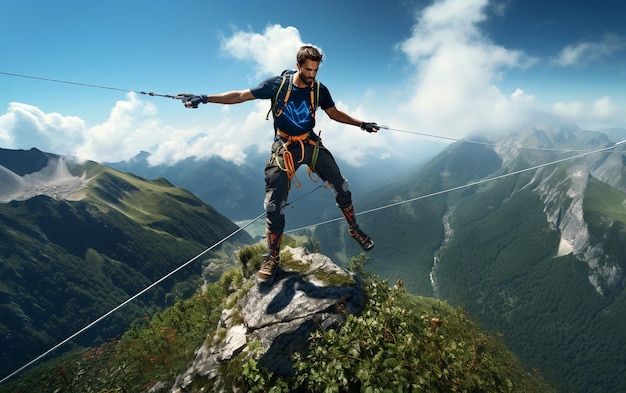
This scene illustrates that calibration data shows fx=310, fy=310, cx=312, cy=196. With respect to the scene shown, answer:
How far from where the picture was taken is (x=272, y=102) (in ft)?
28.6

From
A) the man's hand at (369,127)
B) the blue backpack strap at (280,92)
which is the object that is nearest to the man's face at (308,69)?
the blue backpack strap at (280,92)

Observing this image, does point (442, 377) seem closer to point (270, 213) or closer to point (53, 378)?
point (270, 213)

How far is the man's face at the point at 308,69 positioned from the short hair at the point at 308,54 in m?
0.08

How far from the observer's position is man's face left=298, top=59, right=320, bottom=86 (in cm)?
803

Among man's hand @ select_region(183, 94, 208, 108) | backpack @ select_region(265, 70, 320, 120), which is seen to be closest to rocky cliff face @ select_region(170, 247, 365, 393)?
backpack @ select_region(265, 70, 320, 120)

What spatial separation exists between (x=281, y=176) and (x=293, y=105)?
2.01 meters

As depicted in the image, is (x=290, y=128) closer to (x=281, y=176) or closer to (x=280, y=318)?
(x=281, y=176)

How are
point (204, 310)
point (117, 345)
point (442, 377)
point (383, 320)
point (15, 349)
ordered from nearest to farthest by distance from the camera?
point (442, 377)
point (383, 320)
point (117, 345)
point (204, 310)
point (15, 349)

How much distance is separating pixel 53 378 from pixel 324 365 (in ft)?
36.9

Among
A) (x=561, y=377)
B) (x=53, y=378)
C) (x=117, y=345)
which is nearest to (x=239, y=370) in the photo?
(x=53, y=378)

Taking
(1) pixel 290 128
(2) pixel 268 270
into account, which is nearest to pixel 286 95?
(1) pixel 290 128

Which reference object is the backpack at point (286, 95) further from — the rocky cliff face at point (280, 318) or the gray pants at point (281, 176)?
the rocky cliff face at point (280, 318)

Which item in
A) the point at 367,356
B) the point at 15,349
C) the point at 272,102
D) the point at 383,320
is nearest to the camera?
the point at 367,356

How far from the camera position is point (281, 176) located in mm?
8875
